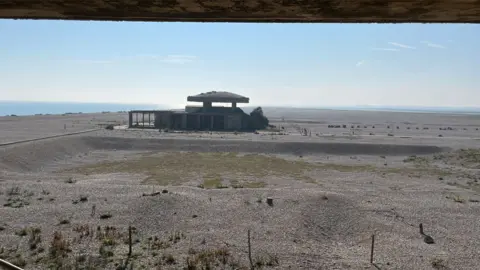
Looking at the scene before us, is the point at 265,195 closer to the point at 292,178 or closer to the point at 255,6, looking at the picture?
the point at 292,178

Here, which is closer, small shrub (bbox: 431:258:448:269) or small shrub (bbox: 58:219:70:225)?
small shrub (bbox: 431:258:448:269)

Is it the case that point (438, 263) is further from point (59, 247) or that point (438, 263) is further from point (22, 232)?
point (22, 232)

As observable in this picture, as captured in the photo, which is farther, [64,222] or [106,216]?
[106,216]

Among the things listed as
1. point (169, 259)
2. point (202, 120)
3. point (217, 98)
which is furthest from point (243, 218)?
point (217, 98)

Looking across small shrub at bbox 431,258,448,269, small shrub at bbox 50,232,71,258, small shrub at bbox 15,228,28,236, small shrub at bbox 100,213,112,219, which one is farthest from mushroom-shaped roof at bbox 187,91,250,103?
small shrub at bbox 431,258,448,269

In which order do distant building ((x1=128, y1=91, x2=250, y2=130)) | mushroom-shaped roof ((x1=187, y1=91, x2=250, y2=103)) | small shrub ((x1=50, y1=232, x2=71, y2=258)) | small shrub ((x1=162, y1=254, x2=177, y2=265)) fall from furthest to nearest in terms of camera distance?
mushroom-shaped roof ((x1=187, y1=91, x2=250, y2=103)), distant building ((x1=128, y1=91, x2=250, y2=130)), small shrub ((x1=50, y1=232, x2=71, y2=258)), small shrub ((x1=162, y1=254, x2=177, y2=265))

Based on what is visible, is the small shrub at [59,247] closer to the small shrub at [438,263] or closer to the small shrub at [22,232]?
the small shrub at [22,232]

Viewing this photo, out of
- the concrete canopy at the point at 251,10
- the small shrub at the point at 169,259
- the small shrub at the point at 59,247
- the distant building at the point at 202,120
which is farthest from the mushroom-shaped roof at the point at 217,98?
the concrete canopy at the point at 251,10

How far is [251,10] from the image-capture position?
5590 millimetres

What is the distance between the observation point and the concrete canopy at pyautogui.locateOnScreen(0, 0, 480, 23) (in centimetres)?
518

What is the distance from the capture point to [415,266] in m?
18.2

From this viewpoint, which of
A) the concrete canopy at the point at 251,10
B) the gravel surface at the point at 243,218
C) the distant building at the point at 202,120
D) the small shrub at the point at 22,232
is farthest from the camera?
the distant building at the point at 202,120

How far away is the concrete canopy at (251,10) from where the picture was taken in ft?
17.0

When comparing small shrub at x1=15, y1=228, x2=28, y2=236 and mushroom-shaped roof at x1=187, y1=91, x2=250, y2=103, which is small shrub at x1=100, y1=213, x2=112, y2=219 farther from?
mushroom-shaped roof at x1=187, y1=91, x2=250, y2=103
